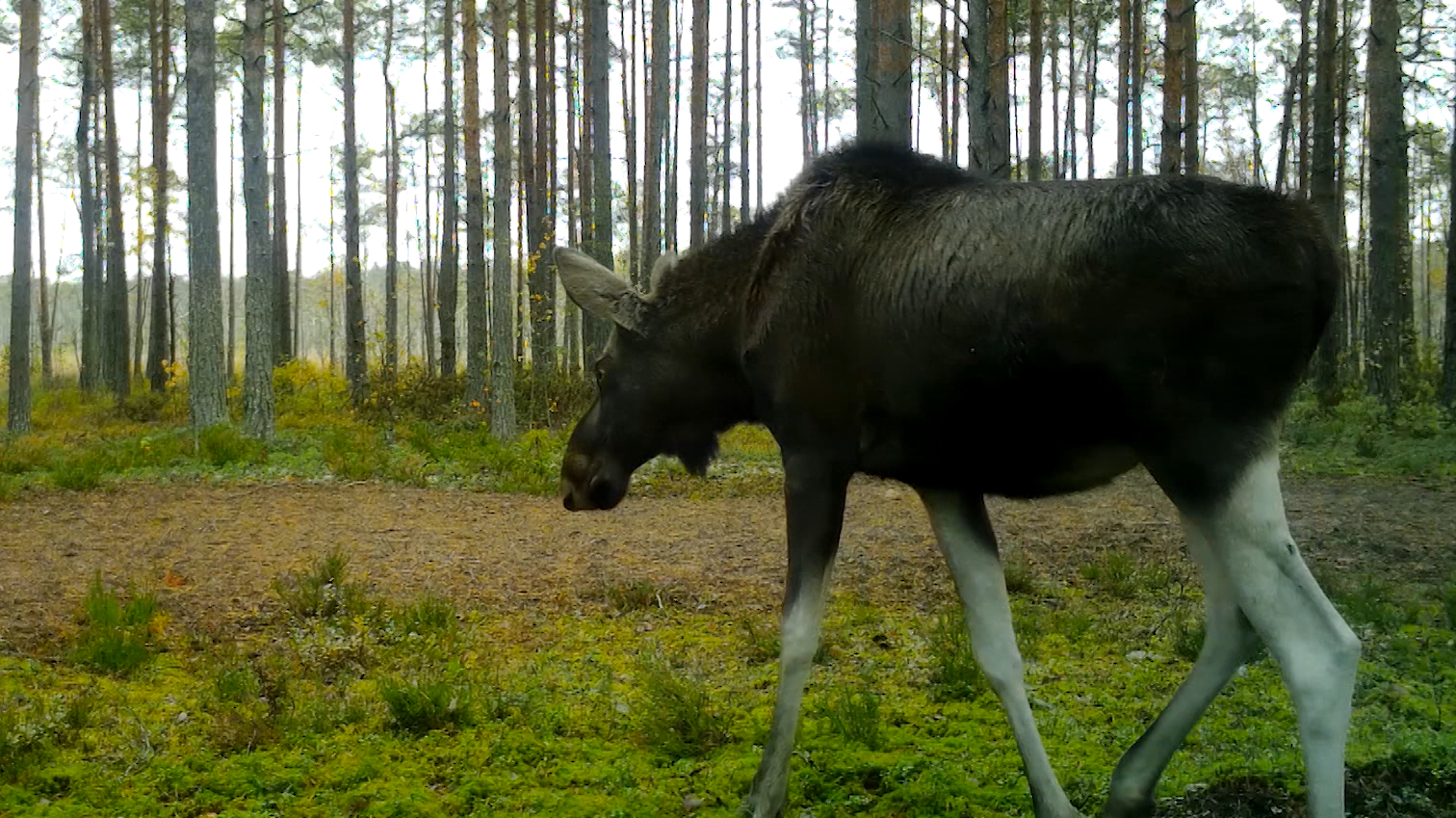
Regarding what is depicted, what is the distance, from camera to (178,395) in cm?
2247

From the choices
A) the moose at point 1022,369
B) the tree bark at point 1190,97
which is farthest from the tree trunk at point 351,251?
the moose at point 1022,369

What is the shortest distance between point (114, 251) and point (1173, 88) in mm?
22697

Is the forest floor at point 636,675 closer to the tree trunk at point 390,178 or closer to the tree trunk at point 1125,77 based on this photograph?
the tree trunk at point 1125,77

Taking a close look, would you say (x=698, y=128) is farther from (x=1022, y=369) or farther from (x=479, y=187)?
(x=1022, y=369)

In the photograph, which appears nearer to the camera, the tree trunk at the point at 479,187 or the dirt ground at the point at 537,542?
the dirt ground at the point at 537,542

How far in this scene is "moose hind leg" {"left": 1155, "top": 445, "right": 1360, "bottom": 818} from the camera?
9.30 feet

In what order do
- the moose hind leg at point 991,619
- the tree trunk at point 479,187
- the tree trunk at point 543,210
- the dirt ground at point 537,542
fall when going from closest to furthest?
the moose hind leg at point 991,619, the dirt ground at point 537,542, the tree trunk at point 479,187, the tree trunk at point 543,210

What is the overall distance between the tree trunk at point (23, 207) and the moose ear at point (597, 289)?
17.6 metres

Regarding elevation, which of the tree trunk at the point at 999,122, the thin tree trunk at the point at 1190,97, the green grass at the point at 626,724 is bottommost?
the green grass at the point at 626,724

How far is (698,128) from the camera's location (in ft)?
76.7

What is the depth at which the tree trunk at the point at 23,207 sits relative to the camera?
17.9 metres

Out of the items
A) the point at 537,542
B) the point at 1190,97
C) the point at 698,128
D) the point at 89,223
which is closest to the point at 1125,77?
the point at 1190,97

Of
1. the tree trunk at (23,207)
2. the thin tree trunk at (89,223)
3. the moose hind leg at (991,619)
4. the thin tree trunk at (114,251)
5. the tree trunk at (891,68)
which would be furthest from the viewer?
the thin tree trunk at (89,223)

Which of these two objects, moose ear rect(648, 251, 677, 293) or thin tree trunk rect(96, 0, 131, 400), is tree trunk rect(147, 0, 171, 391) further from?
moose ear rect(648, 251, 677, 293)
